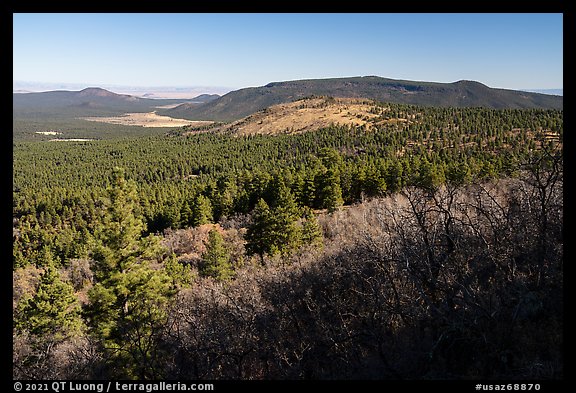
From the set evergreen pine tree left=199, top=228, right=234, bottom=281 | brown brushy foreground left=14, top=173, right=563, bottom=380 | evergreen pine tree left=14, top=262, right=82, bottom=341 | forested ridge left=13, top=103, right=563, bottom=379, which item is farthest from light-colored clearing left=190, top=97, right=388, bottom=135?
brown brushy foreground left=14, top=173, right=563, bottom=380

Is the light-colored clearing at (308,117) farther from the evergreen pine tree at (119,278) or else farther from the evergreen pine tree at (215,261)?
the evergreen pine tree at (119,278)

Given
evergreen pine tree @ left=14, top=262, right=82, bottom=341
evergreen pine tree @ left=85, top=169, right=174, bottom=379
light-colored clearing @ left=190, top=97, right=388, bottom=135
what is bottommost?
evergreen pine tree @ left=14, top=262, right=82, bottom=341

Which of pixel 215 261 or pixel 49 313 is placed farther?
pixel 215 261

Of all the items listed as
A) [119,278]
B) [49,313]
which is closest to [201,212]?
[49,313]

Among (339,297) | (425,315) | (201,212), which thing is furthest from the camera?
(201,212)

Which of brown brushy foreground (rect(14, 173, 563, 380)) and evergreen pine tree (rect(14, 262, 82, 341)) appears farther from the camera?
evergreen pine tree (rect(14, 262, 82, 341))

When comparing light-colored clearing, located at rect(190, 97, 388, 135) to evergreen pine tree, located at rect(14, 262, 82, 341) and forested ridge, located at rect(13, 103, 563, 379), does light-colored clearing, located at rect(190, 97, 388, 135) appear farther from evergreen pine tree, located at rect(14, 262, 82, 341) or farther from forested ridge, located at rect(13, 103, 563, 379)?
evergreen pine tree, located at rect(14, 262, 82, 341)

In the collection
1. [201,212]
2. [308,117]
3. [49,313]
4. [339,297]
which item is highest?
[308,117]

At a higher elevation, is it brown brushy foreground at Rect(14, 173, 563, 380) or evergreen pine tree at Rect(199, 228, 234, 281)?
brown brushy foreground at Rect(14, 173, 563, 380)

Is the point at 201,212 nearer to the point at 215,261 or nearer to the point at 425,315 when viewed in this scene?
the point at 215,261
